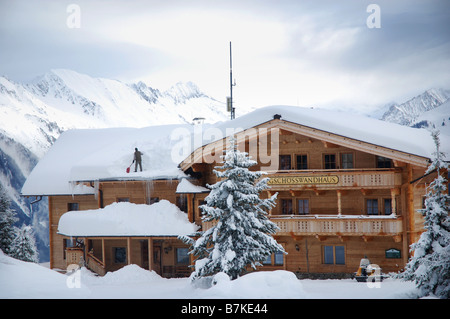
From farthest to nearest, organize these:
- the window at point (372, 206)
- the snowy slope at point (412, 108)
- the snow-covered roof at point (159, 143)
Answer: the snowy slope at point (412, 108), the window at point (372, 206), the snow-covered roof at point (159, 143)

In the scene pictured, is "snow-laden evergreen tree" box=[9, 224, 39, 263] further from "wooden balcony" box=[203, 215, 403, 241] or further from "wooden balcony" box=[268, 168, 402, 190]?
"wooden balcony" box=[268, 168, 402, 190]

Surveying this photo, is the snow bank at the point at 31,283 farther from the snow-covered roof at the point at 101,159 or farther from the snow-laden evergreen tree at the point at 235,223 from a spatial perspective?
the snow-covered roof at the point at 101,159

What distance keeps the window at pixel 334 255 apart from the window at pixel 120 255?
1261 centimetres

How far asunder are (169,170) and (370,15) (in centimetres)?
1447

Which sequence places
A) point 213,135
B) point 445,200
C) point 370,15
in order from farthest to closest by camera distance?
point 213,135
point 370,15
point 445,200

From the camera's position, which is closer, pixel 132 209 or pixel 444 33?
pixel 444 33

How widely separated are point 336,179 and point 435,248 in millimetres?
9754

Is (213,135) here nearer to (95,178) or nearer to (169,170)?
(169,170)

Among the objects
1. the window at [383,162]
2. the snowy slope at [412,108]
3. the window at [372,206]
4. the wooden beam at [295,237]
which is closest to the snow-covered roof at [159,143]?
the window at [383,162]

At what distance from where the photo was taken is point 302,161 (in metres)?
30.6

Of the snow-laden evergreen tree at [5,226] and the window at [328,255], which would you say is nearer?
the window at [328,255]

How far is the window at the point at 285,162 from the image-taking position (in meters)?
30.8
